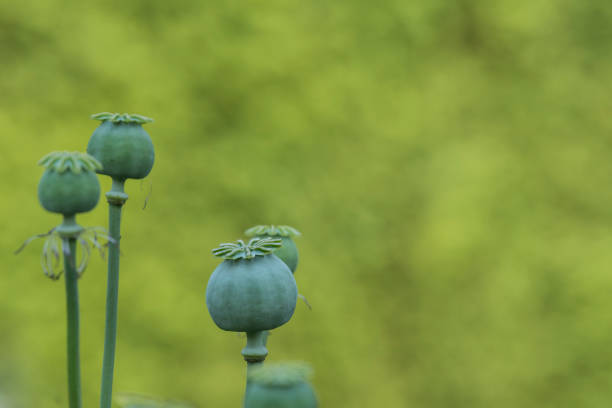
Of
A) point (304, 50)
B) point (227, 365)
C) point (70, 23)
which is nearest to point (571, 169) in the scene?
point (304, 50)

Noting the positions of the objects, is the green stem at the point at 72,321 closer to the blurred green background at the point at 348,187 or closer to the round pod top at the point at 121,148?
the round pod top at the point at 121,148

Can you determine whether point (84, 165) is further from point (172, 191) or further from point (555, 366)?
point (555, 366)

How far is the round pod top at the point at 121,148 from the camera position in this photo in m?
0.58

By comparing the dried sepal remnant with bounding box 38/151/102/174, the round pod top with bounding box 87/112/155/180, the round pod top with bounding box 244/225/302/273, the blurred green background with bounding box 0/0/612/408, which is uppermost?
the blurred green background with bounding box 0/0/612/408

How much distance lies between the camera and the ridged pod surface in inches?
19.9

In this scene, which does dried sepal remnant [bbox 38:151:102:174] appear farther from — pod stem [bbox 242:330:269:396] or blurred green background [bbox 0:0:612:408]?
blurred green background [bbox 0:0:612:408]

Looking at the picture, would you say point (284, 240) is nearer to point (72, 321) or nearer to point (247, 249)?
point (247, 249)

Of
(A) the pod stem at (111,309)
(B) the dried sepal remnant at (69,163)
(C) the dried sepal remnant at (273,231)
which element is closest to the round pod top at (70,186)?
(B) the dried sepal remnant at (69,163)

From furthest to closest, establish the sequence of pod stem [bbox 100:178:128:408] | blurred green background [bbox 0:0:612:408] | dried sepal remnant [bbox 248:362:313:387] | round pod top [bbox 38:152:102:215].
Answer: blurred green background [bbox 0:0:612:408] → pod stem [bbox 100:178:128:408] → round pod top [bbox 38:152:102:215] → dried sepal remnant [bbox 248:362:313:387]

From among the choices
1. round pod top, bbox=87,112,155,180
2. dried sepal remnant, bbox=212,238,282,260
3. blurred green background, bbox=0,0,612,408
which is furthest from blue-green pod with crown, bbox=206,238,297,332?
blurred green background, bbox=0,0,612,408

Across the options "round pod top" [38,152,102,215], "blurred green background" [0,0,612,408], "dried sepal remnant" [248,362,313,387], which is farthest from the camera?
"blurred green background" [0,0,612,408]

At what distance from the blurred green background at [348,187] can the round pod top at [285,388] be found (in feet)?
5.57

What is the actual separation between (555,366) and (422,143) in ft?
2.18

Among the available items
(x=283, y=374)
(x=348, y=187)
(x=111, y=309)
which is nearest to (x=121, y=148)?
(x=111, y=309)
